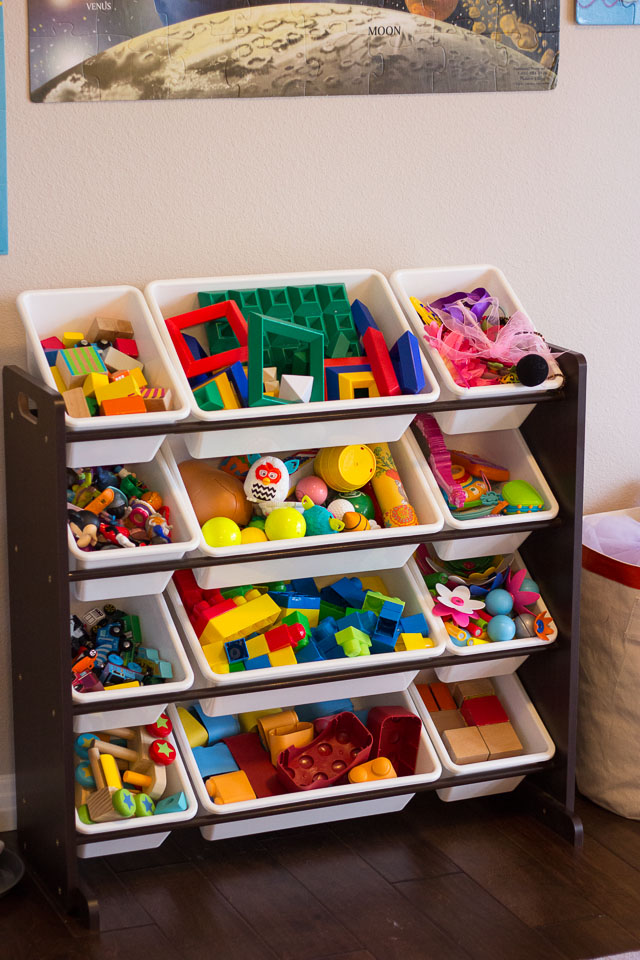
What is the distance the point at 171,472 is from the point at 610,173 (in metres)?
1.11

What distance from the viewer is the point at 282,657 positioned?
6.42 ft

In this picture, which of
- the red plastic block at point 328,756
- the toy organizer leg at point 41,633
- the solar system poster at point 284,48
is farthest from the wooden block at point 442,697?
the solar system poster at point 284,48

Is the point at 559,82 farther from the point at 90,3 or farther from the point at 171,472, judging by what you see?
the point at 171,472

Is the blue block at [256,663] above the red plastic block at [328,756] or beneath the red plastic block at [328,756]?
above

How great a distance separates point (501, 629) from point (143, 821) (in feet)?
2.35

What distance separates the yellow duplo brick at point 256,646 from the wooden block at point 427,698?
0.45 m

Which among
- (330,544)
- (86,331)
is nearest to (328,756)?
(330,544)

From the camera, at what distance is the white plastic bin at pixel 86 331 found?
178 cm

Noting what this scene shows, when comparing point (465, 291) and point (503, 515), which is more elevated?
point (465, 291)

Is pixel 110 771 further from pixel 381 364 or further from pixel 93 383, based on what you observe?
pixel 381 364

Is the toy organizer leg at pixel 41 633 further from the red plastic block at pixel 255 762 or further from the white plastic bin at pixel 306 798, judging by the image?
the red plastic block at pixel 255 762

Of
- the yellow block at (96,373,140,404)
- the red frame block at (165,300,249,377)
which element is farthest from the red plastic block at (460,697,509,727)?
the yellow block at (96,373,140,404)

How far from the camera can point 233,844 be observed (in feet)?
6.93

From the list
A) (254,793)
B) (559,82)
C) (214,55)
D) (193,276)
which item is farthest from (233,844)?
(559,82)
